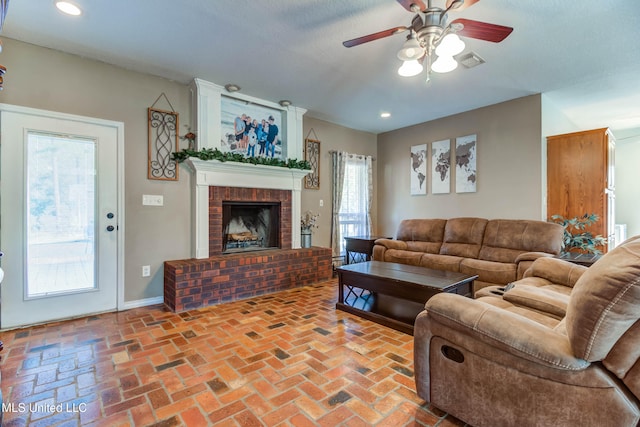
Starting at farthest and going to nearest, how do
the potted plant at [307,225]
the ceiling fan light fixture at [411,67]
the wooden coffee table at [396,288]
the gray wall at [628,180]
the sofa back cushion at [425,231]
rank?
the gray wall at [628,180] < the potted plant at [307,225] < the sofa back cushion at [425,231] < the wooden coffee table at [396,288] < the ceiling fan light fixture at [411,67]

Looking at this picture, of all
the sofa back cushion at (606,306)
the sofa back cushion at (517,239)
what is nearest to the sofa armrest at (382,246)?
the sofa back cushion at (517,239)

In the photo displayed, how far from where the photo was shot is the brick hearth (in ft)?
10.5

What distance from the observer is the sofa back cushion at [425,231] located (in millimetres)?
4383

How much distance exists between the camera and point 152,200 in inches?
134

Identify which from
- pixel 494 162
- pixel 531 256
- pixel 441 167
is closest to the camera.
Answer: pixel 531 256

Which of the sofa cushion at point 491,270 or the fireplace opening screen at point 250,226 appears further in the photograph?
the fireplace opening screen at point 250,226

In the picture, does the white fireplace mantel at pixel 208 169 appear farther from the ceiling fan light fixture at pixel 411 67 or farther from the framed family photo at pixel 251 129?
the ceiling fan light fixture at pixel 411 67

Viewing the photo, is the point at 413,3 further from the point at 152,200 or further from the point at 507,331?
the point at 152,200

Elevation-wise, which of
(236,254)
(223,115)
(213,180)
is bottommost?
(236,254)

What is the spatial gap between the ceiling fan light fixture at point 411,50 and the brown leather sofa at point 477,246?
8.09 feet

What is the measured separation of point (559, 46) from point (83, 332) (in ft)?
16.6

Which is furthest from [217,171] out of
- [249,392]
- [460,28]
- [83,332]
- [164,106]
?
[460,28]

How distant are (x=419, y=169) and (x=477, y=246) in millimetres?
1814

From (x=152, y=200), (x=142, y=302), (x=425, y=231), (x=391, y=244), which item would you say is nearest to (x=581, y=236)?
(x=425, y=231)
